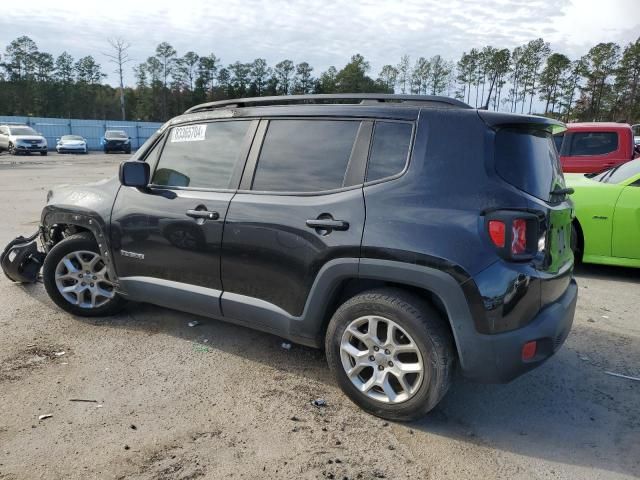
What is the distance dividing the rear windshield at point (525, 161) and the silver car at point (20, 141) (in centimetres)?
3300

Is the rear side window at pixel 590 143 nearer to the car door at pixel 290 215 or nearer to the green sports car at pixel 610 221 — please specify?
the green sports car at pixel 610 221

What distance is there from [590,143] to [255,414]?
9.10 meters

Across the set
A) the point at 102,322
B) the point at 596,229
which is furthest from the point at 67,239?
the point at 596,229

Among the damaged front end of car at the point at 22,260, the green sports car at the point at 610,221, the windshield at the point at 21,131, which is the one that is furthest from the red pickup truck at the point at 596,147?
the windshield at the point at 21,131

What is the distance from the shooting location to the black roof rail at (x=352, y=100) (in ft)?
9.67

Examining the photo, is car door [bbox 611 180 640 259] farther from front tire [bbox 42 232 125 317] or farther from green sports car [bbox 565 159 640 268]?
front tire [bbox 42 232 125 317]

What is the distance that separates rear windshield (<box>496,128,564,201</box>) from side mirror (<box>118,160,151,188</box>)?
8.45 ft

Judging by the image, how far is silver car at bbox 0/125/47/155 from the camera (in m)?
29.6

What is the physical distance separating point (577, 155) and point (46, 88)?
84058mm

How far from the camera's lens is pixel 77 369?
3477 millimetres

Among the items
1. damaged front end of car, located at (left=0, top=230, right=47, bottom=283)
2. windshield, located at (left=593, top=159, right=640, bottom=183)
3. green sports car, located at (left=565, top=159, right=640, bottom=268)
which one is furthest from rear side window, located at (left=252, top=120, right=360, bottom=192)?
windshield, located at (left=593, top=159, right=640, bottom=183)

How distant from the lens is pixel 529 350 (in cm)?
267

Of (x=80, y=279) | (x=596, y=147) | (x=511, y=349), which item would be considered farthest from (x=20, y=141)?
(x=511, y=349)

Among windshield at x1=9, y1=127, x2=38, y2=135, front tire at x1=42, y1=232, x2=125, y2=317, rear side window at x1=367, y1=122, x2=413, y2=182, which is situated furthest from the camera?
windshield at x1=9, y1=127, x2=38, y2=135
